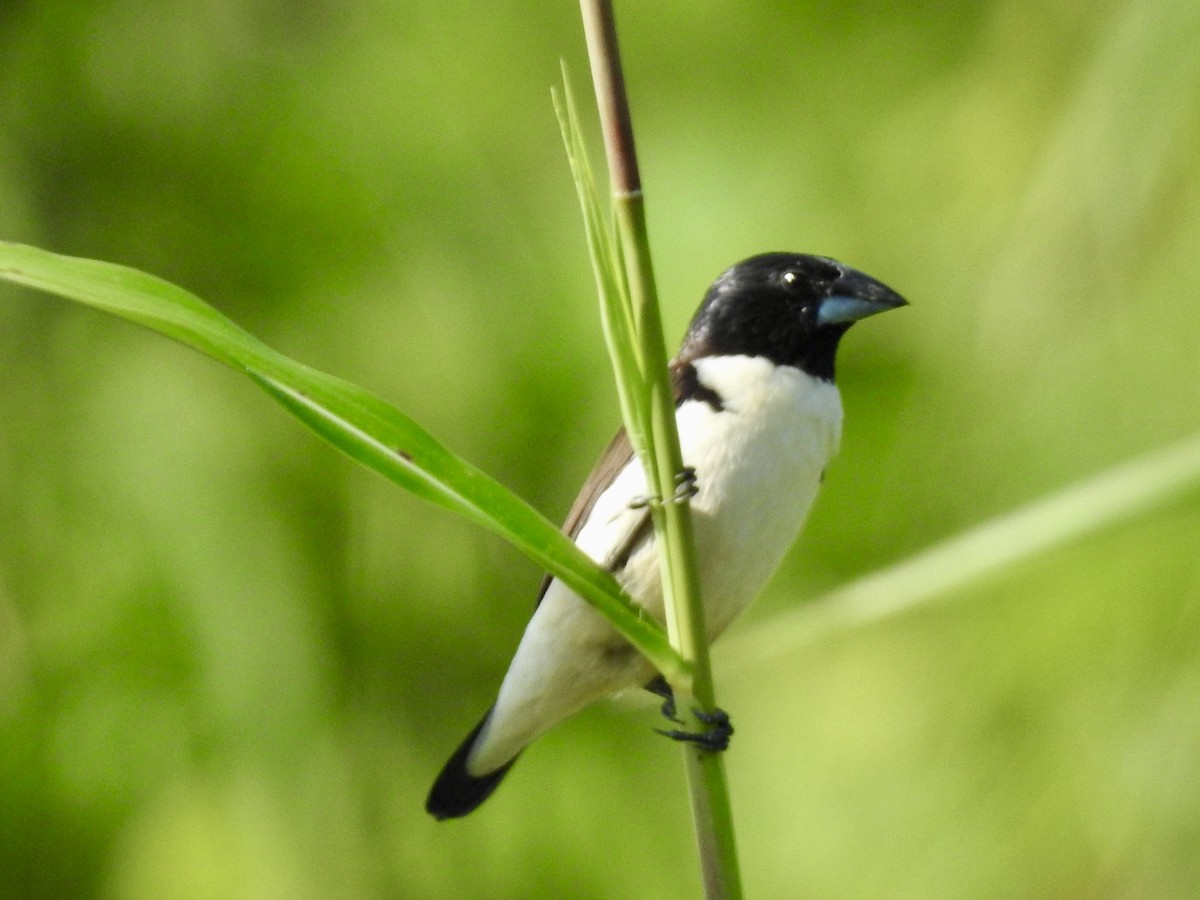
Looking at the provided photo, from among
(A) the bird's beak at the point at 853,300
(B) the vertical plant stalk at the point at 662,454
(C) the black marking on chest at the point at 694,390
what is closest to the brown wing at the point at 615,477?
(C) the black marking on chest at the point at 694,390

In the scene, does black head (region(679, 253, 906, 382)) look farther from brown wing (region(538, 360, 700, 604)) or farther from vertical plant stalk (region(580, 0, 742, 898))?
vertical plant stalk (region(580, 0, 742, 898))

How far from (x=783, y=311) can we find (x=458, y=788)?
A: 74 cm

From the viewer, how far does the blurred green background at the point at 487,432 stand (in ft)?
5.18

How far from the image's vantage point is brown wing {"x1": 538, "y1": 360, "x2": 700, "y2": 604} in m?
1.65

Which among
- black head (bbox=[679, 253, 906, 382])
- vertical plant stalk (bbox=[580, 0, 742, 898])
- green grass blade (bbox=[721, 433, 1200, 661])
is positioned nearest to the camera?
vertical plant stalk (bbox=[580, 0, 742, 898])

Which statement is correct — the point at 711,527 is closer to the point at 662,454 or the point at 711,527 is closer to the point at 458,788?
the point at 458,788

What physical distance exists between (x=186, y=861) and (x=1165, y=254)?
1.40m

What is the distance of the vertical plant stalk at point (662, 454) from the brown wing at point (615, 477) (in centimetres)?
74

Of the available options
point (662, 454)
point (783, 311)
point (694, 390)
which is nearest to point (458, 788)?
point (694, 390)

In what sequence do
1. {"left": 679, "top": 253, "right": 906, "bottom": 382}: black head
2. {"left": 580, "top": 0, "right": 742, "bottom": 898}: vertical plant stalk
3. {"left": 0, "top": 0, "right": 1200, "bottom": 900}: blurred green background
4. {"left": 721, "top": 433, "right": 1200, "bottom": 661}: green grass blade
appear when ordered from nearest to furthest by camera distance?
{"left": 580, "top": 0, "right": 742, "bottom": 898}: vertical plant stalk < {"left": 721, "top": 433, "right": 1200, "bottom": 661}: green grass blade < {"left": 0, "top": 0, "right": 1200, "bottom": 900}: blurred green background < {"left": 679, "top": 253, "right": 906, "bottom": 382}: black head

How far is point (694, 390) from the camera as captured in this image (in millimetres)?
1701

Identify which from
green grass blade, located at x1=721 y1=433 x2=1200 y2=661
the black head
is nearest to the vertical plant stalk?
green grass blade, located at x1=721 y1=433 x2=1200 y2=661

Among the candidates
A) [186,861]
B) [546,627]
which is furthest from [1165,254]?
[186,861]

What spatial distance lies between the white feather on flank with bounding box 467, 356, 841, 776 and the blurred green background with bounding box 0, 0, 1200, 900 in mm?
117
